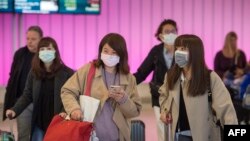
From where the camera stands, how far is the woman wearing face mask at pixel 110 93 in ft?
12.4

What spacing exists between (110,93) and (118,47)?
38 cm

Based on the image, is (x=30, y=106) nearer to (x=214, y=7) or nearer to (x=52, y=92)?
(x=52, y=92)

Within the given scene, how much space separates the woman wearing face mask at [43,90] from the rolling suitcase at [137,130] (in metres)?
0.99

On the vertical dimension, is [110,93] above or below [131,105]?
above

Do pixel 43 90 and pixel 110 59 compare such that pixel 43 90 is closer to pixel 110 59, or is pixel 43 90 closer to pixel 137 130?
pixel 110 59

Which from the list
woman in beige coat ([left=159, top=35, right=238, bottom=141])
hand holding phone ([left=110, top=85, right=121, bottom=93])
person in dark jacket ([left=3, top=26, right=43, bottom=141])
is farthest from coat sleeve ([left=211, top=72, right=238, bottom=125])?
person in dark jacket ([left=3, top=26, right=43, bottom=141])

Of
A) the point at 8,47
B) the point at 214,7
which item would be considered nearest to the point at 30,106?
the point at 8,47

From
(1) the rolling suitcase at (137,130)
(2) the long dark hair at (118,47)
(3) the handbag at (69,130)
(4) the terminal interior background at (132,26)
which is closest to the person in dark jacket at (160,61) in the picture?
(1) the rolling suitcase at (137,130)

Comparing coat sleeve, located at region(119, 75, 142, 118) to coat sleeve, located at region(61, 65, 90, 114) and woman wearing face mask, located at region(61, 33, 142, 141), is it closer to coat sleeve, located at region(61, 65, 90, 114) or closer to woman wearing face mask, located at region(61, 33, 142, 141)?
woman wearing face mask, located at region(61, 33, 142, 141)

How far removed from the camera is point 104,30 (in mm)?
8438

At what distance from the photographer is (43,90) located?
4.58 m

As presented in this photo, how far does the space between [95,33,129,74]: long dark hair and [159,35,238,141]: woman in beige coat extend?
1.20ft

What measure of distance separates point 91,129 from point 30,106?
1535 mm

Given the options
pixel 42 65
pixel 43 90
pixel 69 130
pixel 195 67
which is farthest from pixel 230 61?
pixel 69 130
